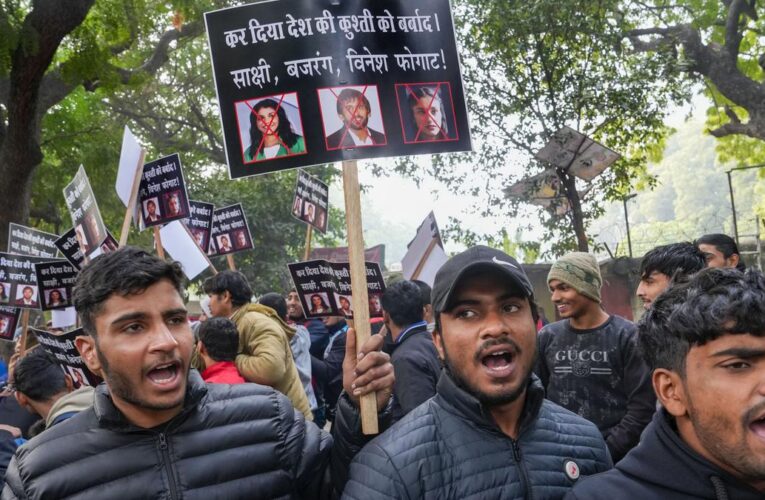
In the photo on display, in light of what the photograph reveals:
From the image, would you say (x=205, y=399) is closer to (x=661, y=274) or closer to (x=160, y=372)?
(x=160, y=372)

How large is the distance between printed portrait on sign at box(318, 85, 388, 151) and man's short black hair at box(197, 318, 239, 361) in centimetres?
202

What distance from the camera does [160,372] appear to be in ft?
8.07

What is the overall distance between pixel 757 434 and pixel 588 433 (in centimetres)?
66

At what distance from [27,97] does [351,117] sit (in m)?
7.52

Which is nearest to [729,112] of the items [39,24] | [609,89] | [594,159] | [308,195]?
[609,89]

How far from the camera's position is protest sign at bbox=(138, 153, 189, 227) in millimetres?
6461

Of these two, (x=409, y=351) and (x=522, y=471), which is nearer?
(x=522, y=471)

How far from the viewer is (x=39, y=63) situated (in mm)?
8836

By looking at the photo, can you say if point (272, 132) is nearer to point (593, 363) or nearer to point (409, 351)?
point (409, 351)

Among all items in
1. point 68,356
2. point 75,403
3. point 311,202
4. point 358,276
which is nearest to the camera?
point 358,276

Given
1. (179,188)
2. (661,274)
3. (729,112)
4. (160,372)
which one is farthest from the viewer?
(729,112)

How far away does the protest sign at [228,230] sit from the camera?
29.6 ft

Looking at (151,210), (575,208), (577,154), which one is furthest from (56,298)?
(575,208)

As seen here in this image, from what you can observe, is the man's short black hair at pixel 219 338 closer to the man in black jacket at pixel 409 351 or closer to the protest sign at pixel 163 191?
the man in black jacket at pixel 409 351
